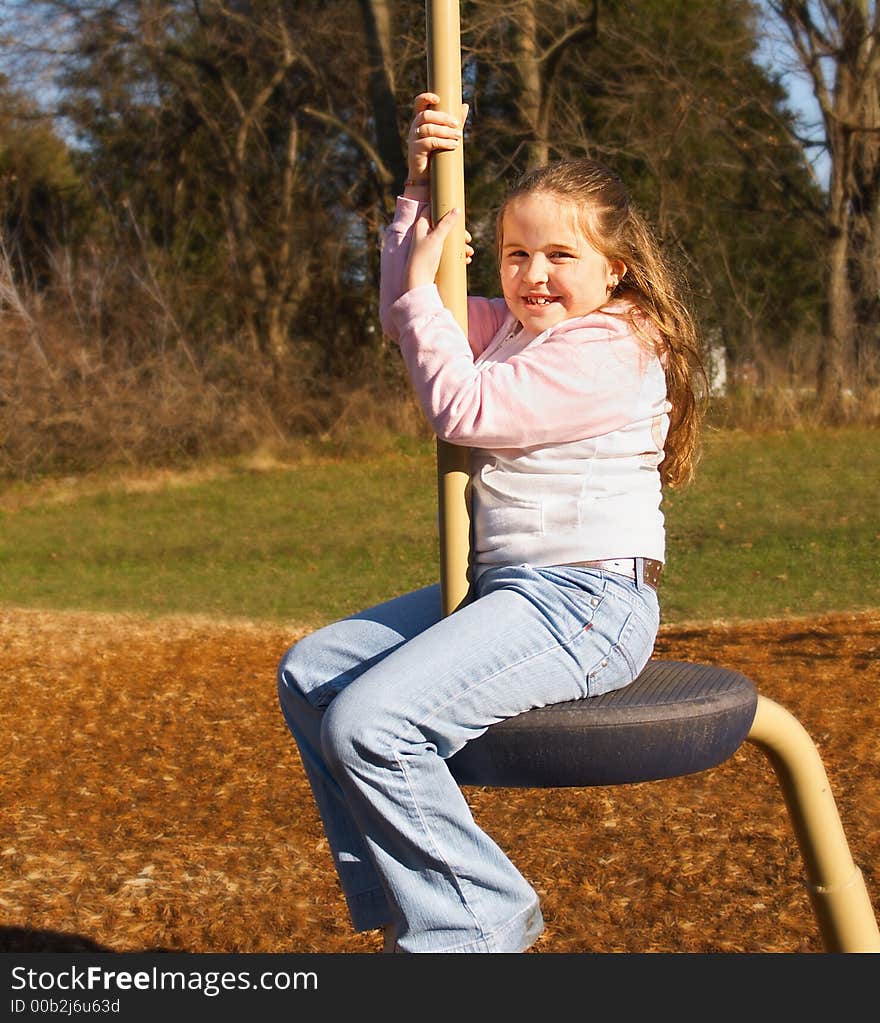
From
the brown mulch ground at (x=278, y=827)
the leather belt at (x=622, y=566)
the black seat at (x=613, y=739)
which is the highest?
the leather belt at (x=622, y=566)

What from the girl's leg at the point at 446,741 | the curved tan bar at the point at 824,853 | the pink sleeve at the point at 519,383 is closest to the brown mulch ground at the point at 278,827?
the curved tan bar at the point at 824,853

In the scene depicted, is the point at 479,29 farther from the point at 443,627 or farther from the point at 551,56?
the point at 443,627

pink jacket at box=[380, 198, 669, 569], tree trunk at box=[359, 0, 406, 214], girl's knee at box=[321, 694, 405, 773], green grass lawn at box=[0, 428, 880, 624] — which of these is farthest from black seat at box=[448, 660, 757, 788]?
tree trunk at box=[359, 0, 406, 214]

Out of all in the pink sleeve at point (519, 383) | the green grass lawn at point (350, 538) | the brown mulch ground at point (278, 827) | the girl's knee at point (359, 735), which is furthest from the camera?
the green grass lawn at point (350, 538)

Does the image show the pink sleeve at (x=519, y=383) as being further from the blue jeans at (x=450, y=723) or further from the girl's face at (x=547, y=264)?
the blue jeans at (x=450, y=723)

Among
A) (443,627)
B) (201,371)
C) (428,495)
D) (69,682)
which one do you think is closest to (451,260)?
(443,627)

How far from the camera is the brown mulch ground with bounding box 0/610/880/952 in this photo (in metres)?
3.40

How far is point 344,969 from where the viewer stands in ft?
6.63

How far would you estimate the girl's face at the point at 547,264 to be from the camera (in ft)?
7.25

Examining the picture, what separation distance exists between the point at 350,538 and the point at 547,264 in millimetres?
8439

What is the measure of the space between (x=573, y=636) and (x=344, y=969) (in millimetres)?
610

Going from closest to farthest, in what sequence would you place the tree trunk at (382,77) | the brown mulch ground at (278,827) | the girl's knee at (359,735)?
the girl's knee at (359,735) < the brown mulch ground at (278,827) < the tree trunk at (382,77)

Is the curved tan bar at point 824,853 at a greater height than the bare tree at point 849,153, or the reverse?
the bare tree at point 849,153

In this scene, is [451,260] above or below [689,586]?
above
